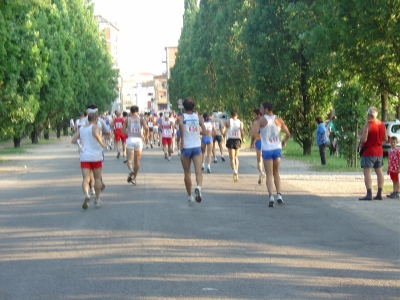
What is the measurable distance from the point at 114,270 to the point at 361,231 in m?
4.17

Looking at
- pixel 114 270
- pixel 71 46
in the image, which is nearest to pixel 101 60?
pixel 71 46

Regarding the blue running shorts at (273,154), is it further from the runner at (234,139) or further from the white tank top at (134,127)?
the runner at (234,139)

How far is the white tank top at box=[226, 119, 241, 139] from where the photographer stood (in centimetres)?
1973

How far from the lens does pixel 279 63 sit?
29.4 metres

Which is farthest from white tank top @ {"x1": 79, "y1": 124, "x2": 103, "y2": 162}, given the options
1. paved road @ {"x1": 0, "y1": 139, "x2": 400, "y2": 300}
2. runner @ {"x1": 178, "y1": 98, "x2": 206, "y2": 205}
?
runner @ {"x1": 178, "y1": 98, "x2": 206, "y2": 205}

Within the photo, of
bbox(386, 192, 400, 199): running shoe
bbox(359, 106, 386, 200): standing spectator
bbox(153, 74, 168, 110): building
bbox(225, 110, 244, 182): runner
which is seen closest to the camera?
bbox(359, 106, 386, 200): standing spectator

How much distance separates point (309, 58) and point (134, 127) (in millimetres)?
11550

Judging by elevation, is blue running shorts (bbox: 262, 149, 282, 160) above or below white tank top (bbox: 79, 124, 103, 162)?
below

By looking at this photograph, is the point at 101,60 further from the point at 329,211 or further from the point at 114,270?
the point at 114,270

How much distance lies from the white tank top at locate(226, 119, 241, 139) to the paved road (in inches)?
161

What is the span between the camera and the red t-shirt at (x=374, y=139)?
14258 mm

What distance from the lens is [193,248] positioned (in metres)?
8.98

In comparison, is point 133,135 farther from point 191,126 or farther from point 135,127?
point 191,126

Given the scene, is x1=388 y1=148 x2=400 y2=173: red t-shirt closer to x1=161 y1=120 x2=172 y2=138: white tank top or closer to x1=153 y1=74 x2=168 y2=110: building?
x1=161 y1=120 x2=172 y2=138: white tank top
